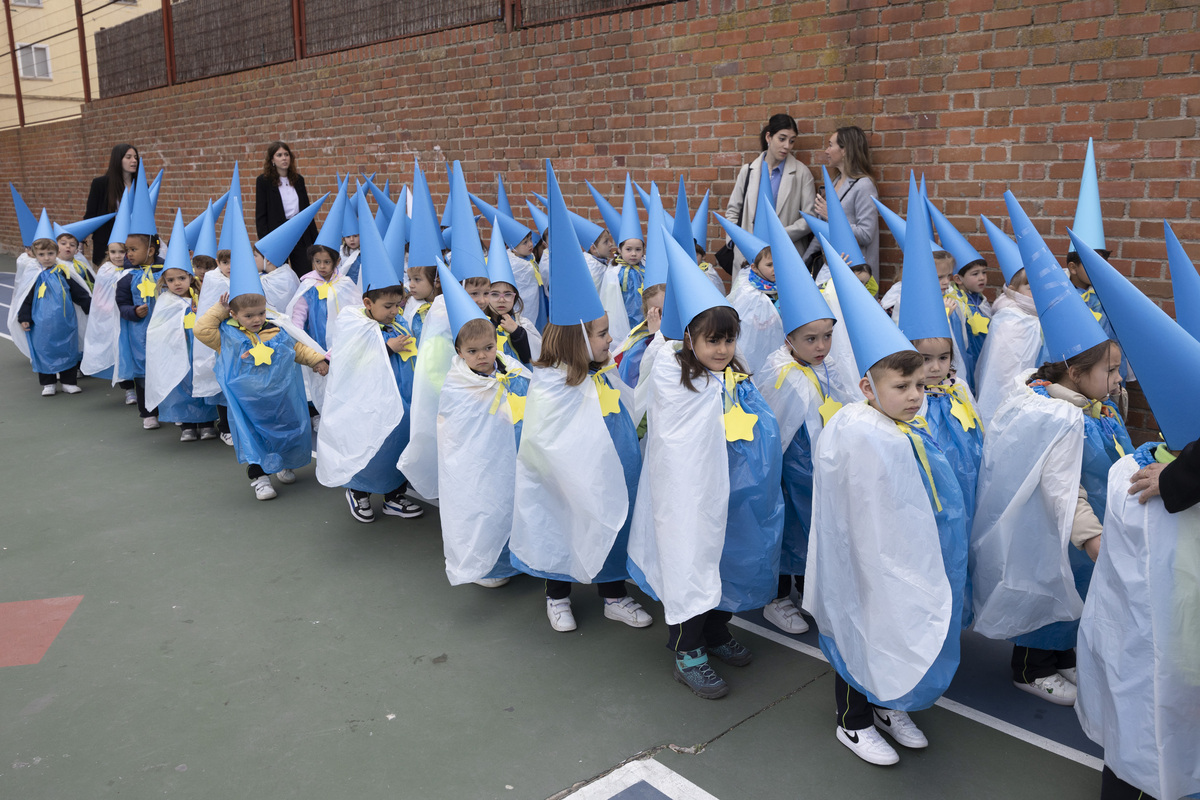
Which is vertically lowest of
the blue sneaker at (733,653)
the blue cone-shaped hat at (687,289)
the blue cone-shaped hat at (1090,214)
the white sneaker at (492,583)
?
the white sneaker at (492,583)

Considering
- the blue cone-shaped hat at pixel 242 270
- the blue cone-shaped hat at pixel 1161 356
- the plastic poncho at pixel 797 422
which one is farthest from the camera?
the blue cone-shaped hat at pixel 242 270

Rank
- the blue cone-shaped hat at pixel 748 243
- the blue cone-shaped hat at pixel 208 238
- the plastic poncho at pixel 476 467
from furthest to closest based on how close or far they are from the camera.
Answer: the blue cone-shaped hat at pixel 208 238 < the blue cone-shaped hat at pixel 748 243 < the plastic poncho at pixel 476 467

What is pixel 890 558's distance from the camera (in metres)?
2.78

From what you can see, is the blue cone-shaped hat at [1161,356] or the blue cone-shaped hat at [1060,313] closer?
the blue cone-shaped hat at [1161,356]

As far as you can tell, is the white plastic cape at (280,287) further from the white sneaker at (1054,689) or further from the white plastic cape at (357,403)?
the white sneaker at (1054,689)

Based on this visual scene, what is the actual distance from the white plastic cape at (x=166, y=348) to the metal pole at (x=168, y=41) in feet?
31.9

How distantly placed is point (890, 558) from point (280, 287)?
6.41 m

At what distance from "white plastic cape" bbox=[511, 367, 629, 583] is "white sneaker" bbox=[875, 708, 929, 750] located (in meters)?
1.25

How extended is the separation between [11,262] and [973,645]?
2362 centimetres

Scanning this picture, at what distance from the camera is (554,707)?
11.0 ft

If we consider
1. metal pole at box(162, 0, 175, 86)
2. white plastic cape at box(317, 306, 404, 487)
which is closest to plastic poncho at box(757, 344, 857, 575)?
white plastic cape at box(317, 306, 404, 487)

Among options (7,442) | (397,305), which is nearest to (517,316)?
(397,305)

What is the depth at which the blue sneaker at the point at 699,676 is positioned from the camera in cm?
337

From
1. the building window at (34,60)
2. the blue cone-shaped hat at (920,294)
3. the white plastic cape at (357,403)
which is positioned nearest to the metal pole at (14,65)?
the building window at (34,60)
